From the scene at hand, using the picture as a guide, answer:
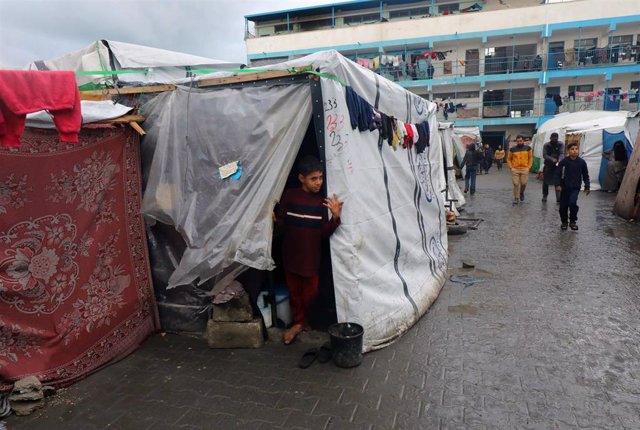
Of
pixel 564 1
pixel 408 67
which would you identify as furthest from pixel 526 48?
pixel 408 67

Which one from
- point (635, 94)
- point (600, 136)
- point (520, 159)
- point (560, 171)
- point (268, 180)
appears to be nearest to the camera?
point (268, 180)

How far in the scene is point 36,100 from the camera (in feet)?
9.84

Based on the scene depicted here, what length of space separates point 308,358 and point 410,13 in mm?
37005

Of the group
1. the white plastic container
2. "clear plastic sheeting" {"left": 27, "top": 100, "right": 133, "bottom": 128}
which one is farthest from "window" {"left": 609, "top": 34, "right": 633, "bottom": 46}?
"clear plastic sheeting" {"left": 27, "top": 100, "right": 133, "bottom": 128}

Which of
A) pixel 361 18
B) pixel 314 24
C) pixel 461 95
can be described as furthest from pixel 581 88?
pixel 314 24

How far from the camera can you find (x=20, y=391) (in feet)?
10.3

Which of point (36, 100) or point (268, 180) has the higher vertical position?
point (36, 100)

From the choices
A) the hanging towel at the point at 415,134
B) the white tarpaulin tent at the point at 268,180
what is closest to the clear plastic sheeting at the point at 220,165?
the white tarpaulin tent at the point at 268,180

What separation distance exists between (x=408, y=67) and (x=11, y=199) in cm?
3267

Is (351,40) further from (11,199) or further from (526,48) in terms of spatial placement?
(11,199)

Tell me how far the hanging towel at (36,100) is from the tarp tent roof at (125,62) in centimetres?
233

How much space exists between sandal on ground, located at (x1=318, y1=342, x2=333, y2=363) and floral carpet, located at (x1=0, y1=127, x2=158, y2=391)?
1.93 m

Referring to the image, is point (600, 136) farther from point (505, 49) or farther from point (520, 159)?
point (505, 49)

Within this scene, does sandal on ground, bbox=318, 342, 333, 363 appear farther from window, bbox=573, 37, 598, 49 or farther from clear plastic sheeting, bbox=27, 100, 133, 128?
window, bbox=573, 37, 598, 49
